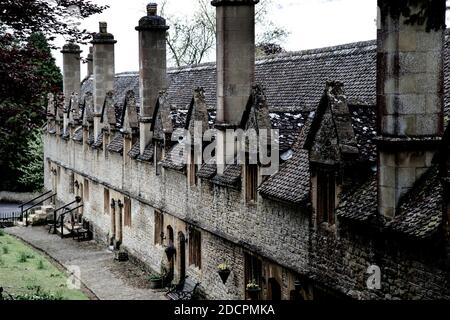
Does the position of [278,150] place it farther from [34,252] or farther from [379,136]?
[34,252]

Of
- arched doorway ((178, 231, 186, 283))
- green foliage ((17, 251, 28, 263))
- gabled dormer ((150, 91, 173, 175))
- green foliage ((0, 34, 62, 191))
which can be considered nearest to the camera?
green foliage ((0, 34, 62, 191))

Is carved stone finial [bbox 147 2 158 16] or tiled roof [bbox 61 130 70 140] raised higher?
carved stone finial [bbox 147 2 158 16]

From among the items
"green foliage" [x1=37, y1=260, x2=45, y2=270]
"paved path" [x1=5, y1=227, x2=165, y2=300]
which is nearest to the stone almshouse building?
"paved path" [x1=5, y1=227, x2=165, y2=300]

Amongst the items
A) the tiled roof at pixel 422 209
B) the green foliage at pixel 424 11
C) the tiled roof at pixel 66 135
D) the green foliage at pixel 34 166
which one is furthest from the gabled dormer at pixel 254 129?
the green foliage at pixel 34 166

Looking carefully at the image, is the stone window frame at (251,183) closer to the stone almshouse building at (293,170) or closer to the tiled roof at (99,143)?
the stone almshouse building at (293,170)

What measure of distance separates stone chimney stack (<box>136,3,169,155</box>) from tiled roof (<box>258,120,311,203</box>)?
10.9 meters

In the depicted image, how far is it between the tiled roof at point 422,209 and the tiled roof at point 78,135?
27.6 m

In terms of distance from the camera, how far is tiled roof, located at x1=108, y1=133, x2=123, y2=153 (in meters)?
30.3

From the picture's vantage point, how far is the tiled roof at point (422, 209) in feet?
35.8

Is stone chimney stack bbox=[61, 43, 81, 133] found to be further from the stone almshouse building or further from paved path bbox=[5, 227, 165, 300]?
paved path bbox=[5, 227, 165, 300]

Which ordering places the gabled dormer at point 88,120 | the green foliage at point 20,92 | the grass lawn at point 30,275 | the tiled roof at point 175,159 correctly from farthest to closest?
1. the gabled dormer at point 88,120
2. the tiled roof at point 175,159
3. the grass lawn at point 30,275
4. the green foliage at point 20,92

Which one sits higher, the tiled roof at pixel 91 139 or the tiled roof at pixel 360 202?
the tiled roof at pixel 91 139

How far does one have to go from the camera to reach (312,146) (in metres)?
14.4
